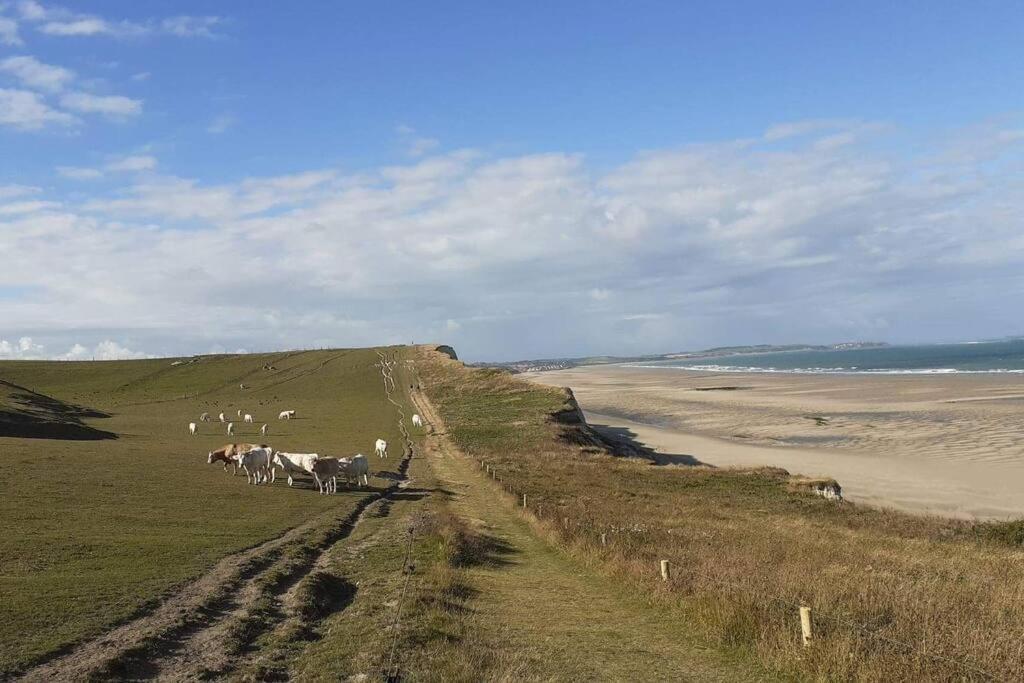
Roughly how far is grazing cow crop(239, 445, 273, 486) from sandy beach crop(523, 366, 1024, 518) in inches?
1269

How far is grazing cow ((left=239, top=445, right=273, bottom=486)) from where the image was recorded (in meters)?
32.1

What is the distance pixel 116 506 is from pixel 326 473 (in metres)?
10.8

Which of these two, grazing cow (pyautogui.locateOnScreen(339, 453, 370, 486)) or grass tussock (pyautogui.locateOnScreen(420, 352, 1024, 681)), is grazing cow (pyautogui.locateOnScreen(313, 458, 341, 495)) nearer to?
grazing cow (pyautogui.locateOnScreen(339, 453, 370, 486))

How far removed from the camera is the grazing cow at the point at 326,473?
1252 inches

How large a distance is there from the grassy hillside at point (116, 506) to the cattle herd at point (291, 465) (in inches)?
30.9

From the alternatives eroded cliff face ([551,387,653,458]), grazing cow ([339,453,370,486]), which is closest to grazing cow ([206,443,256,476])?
grazing cow ([339,453,370,486])

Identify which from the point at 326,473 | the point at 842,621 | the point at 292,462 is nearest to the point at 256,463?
the point at 292,462

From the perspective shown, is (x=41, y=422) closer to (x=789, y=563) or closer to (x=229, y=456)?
(x=229, y=456)

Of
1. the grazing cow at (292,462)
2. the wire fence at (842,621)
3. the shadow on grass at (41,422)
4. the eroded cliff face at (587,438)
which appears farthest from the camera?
the eroded cliff face at (587,438)

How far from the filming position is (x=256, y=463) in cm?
3250

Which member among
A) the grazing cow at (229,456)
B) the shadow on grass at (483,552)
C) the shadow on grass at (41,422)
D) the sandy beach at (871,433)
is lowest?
the sandy beach at (871,433)

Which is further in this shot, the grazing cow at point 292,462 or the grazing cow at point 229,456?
the grazing cow at point 229,456

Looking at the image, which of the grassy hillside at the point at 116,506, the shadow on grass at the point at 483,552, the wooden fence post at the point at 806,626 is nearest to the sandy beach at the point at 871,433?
the shadow on grass at the point at 483,552

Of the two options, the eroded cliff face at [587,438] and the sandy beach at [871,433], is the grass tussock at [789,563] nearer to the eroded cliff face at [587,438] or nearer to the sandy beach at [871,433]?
the sandy beach at [871,433]
